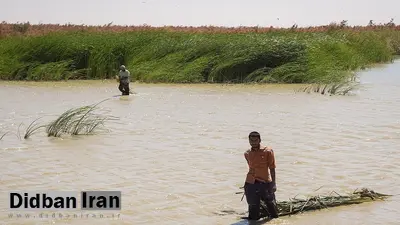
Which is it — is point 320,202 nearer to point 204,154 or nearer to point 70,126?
point 204,154

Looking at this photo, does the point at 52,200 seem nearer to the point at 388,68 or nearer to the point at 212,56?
the point at 212,56

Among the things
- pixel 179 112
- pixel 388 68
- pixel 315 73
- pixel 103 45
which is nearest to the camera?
pixel 179 112

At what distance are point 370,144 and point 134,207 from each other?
5736mm

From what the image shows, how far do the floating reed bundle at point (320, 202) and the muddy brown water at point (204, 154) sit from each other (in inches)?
4.1

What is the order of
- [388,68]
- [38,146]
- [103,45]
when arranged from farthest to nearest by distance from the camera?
1. [388,68]
2. [103,45]
3. [38,146]

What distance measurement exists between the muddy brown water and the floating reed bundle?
0.10 metres

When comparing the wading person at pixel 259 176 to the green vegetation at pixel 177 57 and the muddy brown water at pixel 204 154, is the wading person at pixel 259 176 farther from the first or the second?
the green vegetation at pixel 177 57

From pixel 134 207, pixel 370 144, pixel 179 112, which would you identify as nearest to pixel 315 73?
pixel 179 112

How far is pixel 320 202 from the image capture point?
322 inches

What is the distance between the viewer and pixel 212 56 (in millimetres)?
25625

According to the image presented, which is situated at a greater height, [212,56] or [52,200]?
[212,56]

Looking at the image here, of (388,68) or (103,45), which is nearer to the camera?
(103,45)

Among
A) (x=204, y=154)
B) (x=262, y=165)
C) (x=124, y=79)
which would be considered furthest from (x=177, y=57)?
(x=262, y=165)

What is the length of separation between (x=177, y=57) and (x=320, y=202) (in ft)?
59.9
